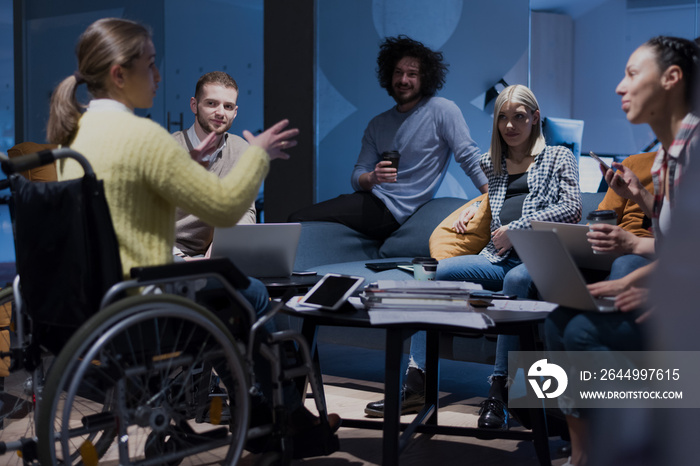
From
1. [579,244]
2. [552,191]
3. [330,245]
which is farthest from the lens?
[330,245]

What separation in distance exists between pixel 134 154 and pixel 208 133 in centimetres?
153

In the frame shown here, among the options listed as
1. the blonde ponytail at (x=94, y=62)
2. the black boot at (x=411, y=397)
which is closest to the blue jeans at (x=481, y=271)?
the black boot at (x=411, y=397)

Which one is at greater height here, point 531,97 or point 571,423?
point 531,97

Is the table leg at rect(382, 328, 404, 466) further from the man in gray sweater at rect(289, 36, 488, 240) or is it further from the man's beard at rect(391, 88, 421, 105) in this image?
the man's beard at rect(391, 88, 421, 105)

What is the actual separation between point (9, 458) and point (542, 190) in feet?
7.15

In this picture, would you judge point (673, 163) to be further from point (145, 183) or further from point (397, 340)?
point (145, 183)

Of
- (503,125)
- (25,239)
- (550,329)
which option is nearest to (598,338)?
(550,329)

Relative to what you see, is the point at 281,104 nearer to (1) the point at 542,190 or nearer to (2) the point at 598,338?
(1) the point at 542,190

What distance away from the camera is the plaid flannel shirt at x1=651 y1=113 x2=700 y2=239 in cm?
151

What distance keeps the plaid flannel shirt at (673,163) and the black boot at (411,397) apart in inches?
49.3

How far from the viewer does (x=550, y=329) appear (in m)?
1.91

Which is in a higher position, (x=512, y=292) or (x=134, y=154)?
(x=134, y=154)

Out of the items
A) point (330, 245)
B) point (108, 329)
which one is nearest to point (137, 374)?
point (108, 329)

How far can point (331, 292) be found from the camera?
7.13 feet
